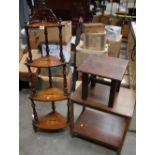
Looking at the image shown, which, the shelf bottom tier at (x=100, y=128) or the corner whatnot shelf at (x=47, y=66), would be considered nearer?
the corner whatnot shelf at (x=47, y=66)

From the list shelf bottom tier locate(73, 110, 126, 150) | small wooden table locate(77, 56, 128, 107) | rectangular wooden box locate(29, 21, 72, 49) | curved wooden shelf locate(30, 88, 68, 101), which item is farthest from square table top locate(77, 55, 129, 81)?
rectangular wooden box locate(29, 21, 72, 49)

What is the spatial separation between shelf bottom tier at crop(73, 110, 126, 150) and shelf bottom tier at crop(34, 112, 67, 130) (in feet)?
0.44

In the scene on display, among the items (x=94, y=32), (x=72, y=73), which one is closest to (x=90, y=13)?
(x=94, y=32)

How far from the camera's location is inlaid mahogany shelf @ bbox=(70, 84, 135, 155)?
5.18 ft

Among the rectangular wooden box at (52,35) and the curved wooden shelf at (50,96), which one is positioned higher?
the rectangular wooden box at (52,35)

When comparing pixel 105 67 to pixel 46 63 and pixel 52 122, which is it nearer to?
pixel 46 63

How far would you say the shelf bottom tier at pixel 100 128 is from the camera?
1.80 m

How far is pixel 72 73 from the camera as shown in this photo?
2574 millimetres

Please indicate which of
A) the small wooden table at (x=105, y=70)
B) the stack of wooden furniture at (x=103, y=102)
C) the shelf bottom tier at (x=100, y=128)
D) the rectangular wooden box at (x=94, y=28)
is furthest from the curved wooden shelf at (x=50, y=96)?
the rectangular wooden box at (x=94, y=28)

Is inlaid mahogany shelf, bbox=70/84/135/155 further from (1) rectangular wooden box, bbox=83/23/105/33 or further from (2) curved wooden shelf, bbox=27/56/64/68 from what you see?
(1) rectangular wooden box, bbox=83/23/105/33

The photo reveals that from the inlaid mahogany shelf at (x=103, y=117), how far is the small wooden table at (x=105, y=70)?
0.23 ft

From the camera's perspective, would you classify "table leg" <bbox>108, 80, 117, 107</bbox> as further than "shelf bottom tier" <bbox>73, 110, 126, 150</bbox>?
No

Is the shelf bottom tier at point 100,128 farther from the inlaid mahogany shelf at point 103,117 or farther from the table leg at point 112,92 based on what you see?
the table leg at point 112,92
